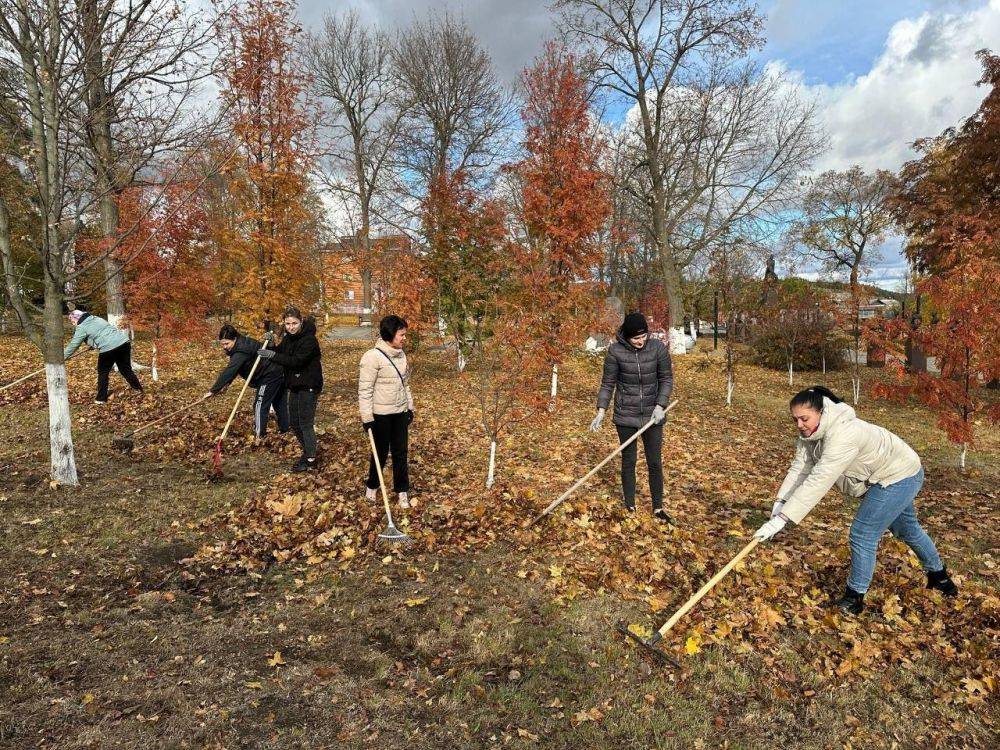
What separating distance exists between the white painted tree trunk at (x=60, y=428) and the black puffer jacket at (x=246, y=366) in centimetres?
144

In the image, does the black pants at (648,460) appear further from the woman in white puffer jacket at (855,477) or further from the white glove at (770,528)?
the white glove at (770,528)

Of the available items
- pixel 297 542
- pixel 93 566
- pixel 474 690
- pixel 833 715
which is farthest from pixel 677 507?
pixel 93 566

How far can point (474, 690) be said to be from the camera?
307 cm

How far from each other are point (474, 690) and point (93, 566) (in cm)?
338

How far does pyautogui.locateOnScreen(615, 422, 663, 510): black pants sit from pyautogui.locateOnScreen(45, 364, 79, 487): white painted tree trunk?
571 cm

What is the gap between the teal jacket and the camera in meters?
7.90

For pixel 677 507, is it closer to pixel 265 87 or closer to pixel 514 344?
pixel 514 344

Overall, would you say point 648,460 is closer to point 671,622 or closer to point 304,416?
point 671,622

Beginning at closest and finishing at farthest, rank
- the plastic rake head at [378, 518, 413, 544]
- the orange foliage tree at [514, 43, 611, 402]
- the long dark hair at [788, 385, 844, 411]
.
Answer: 1. the long dark hair at [788, 385, 844, 411]
2. the plastic rake head at [378, 518, 413, 544]
3. the orange foliage tree at [514, 43, 611, 402]

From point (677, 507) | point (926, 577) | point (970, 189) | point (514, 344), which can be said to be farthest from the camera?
point (970, 189)

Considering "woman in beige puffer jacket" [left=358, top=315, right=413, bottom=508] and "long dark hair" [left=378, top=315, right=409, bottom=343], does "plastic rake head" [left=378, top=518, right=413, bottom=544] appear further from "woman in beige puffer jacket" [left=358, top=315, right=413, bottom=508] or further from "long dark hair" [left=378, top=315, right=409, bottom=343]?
"long dark hair" [left=378, top=315, right=409, bottom=343]

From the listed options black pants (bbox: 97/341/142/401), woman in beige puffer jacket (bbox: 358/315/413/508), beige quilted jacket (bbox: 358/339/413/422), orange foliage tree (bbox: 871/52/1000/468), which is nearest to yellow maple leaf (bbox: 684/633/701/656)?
woman in beige puffer jacket (bbox: 358/315/413/508)

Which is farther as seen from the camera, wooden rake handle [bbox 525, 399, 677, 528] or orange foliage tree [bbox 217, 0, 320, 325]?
orange foliage tree [bbox 217, 0, 320, 325]

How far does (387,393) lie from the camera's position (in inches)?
201
